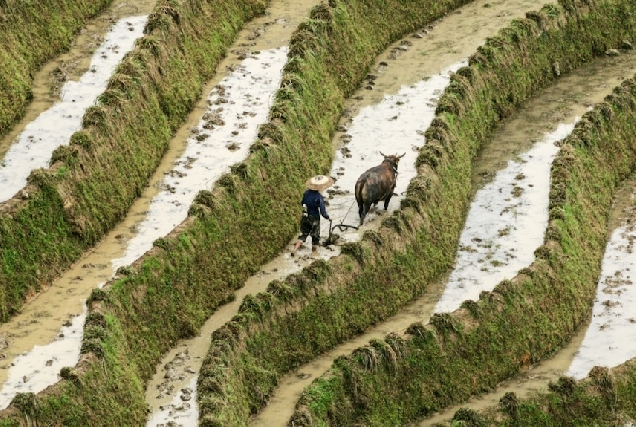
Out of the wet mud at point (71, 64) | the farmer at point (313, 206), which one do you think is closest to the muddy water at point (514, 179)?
the farmer at point (313, 206)

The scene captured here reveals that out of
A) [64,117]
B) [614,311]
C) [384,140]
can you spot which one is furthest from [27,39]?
[614,311]

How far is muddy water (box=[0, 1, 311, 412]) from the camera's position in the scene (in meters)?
30.6

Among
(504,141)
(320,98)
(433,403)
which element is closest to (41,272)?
(433,403)

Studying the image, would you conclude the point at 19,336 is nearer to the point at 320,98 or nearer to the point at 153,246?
the point at 153,246

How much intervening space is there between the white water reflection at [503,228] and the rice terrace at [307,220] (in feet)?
0.25

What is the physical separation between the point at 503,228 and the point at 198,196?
8.05m

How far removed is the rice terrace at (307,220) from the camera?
31531mm

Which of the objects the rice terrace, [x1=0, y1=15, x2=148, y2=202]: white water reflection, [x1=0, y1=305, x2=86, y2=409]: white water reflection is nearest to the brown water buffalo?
the rice terrace

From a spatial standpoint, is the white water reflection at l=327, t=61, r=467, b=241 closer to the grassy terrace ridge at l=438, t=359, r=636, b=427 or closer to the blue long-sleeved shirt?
the blue long-sleeved shirt

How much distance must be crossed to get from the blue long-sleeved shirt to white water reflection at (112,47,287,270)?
9.84ft

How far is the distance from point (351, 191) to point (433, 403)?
768 centimetres

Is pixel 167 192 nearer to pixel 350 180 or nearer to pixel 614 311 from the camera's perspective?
pixel 350 180

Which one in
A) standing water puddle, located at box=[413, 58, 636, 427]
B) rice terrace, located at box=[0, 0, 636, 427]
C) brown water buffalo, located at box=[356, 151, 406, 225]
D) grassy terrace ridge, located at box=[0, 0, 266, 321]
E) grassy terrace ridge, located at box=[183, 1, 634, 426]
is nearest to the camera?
grassy terrace ridge, located at box=[183, 1, 634, 426]

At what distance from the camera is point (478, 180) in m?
41.0
